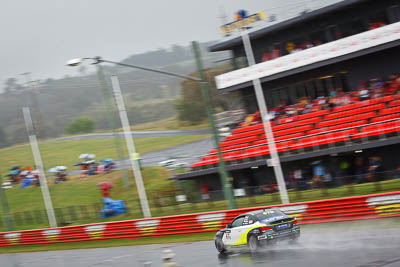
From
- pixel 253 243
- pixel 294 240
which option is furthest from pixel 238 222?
pixel 294 240

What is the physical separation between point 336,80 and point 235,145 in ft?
24.5

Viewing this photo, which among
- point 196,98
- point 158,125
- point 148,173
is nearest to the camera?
point 148,173

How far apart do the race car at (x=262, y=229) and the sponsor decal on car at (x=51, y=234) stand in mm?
14761

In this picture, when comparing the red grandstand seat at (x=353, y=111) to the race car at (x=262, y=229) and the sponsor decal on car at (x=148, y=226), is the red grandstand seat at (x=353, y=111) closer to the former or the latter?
the sponsor decal on car at (x=148, y=226)

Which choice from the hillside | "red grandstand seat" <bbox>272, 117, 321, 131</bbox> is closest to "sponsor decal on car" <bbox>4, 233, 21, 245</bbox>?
"red grandstand seat" <bbox>272, 117, 321, 131</bbox>

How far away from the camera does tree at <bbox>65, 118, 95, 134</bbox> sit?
264 feet

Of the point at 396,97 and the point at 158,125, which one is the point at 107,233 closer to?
the point at 396,97

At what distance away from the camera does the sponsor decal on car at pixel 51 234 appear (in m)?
28.3

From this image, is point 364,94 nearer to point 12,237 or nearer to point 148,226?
point 148,226

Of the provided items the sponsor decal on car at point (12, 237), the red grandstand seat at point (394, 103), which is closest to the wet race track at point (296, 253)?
the sponsor decal on car at point (12, 237)

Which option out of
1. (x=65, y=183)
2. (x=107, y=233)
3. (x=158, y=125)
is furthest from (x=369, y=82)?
(x=158, y=125)

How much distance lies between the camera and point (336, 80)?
32531mm

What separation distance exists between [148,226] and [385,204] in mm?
11470

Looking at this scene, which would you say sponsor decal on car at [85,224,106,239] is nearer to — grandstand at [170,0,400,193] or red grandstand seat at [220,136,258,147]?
grandstand at [170,0,400,193]
